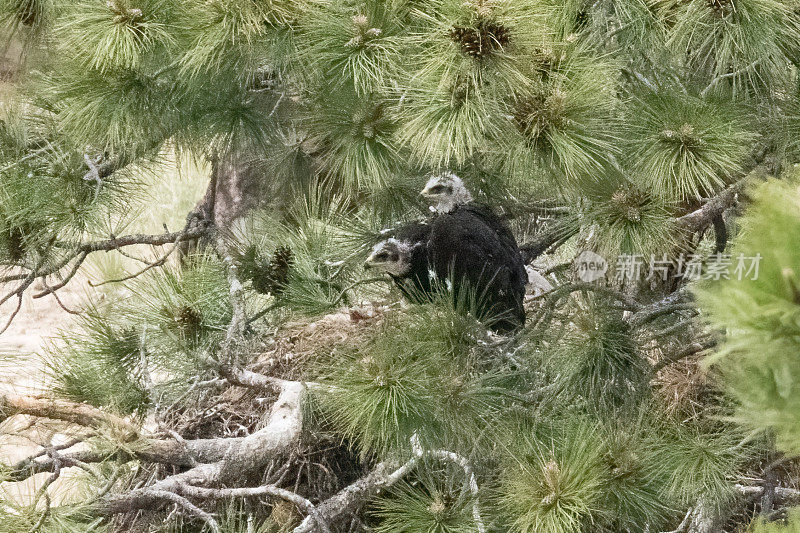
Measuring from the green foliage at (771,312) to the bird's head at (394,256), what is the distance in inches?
42.8

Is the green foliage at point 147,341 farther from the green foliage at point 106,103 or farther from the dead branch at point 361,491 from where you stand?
the dead branch at point 361,491

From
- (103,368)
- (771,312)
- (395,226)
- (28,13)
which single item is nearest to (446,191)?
(395,226)

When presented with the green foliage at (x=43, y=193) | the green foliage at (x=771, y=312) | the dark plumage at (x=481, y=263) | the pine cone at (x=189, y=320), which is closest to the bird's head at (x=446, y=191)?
the dark plumage at (x=481, y=263)

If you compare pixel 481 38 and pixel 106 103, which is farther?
pixel 106 103

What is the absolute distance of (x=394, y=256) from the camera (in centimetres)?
152

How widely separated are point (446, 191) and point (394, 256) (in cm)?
17

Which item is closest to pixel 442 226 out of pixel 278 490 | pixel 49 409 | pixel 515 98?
pixel 515 98

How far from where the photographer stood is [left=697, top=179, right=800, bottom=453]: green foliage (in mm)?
395

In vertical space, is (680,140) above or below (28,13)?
below

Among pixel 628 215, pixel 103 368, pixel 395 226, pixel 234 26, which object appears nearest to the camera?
pixel 234 26

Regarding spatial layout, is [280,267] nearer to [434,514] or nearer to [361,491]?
[361,491]

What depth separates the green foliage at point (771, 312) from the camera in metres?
0.39

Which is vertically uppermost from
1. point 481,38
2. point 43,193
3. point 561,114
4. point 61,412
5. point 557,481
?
point 481,38

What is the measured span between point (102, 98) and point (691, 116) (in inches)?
37.5
